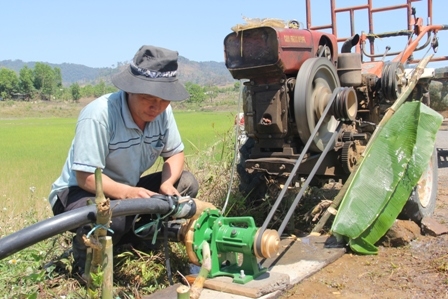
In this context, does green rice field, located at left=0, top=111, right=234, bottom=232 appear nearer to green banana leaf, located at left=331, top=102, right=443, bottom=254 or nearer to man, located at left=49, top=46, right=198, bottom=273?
man, located at left=49, top=46, right=198, bottom=273

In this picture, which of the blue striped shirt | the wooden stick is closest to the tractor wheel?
the blue striped shirt

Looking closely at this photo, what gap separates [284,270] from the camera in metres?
3.25

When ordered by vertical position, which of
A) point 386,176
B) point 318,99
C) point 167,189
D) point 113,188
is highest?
point 318,99

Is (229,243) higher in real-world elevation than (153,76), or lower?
lower

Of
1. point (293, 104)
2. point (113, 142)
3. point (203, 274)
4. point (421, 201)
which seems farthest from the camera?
point (421, 201)

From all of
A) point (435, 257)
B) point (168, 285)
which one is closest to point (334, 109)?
point (435, 257)

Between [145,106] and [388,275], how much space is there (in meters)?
1.84

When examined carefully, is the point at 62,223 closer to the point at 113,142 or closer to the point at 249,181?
the point at 113,142

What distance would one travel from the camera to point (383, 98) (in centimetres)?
471

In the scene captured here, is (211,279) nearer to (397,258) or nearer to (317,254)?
(317,254)

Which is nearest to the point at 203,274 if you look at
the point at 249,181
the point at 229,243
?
the point at 229,243

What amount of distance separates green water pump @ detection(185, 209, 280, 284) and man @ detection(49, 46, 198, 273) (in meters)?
0.34

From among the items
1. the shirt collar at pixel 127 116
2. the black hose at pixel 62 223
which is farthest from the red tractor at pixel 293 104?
the black hose at pixel 62 223

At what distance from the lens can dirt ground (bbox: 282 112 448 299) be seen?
2.91 m
